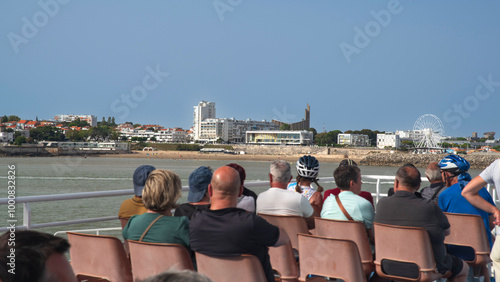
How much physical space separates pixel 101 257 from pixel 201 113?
179012mm

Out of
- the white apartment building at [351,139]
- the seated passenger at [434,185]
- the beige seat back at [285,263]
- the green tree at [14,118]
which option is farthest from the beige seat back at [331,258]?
the green tree at [14,118]

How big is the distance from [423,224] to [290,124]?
607 ft

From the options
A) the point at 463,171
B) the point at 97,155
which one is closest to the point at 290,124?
the point at 97,155

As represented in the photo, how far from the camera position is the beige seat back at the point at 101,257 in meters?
2.62

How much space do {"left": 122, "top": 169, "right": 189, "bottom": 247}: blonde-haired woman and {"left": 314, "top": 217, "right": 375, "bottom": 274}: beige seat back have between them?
1.01 metres

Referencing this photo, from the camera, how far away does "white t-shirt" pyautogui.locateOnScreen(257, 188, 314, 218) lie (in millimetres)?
3453

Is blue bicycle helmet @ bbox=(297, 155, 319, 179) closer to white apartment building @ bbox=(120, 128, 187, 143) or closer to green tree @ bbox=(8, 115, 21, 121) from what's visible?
white apartment building @ bbox=(120, 128, 187, 143)

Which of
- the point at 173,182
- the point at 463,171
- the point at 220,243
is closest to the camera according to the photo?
the point at 220,243

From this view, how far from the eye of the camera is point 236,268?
2322mm

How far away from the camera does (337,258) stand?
282cm

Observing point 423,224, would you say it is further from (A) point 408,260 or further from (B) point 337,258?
(B) point 337,258

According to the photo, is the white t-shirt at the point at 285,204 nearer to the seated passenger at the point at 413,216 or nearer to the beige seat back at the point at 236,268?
the seated passenger at the point at 413,216

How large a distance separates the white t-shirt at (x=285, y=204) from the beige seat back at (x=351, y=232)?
0.27 metres

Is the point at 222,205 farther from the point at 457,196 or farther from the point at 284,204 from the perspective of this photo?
the point at 457,196
